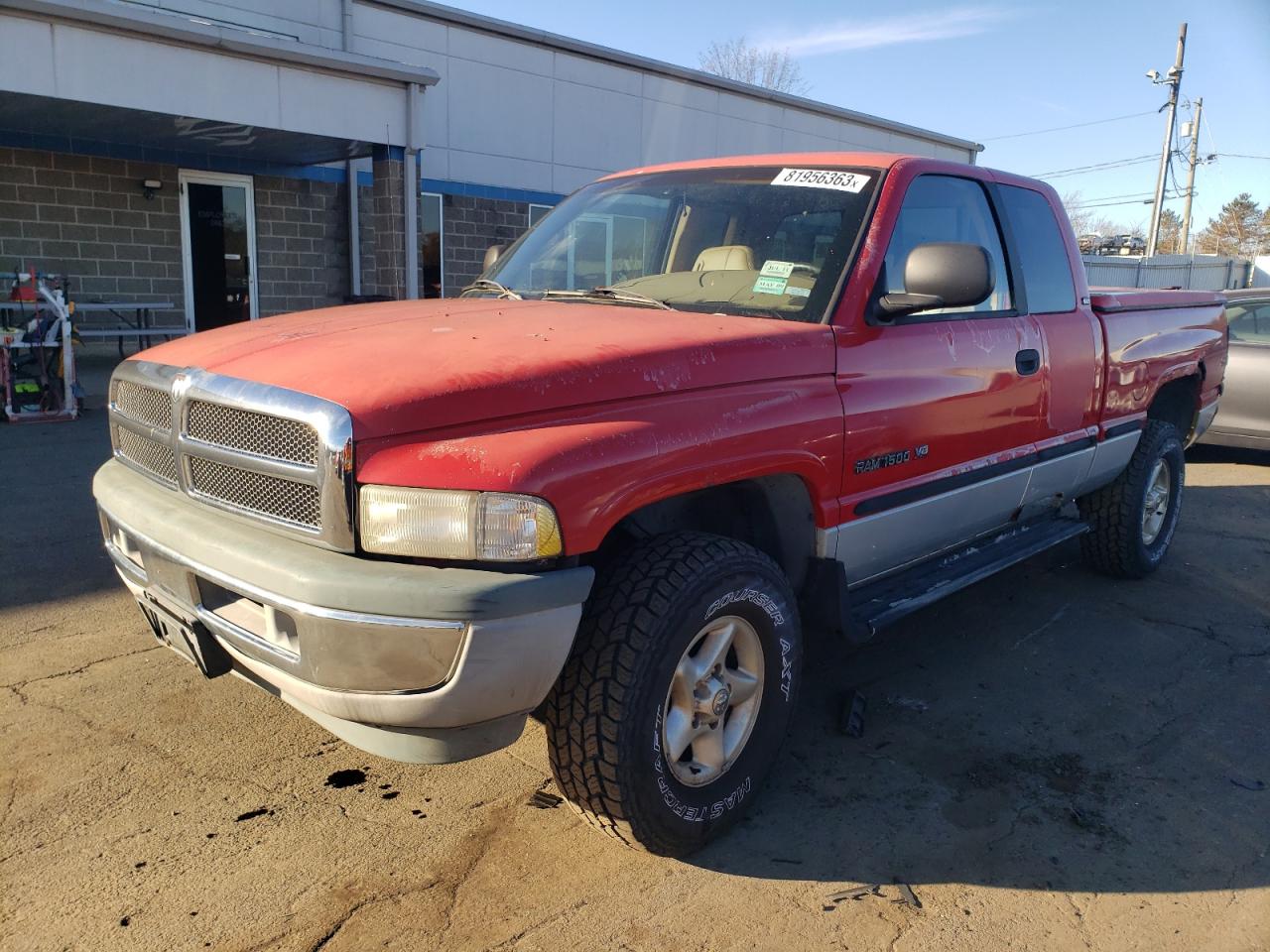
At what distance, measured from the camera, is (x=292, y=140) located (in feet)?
39.2

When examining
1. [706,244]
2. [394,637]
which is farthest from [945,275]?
[394,637]

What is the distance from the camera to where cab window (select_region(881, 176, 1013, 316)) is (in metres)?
3.49

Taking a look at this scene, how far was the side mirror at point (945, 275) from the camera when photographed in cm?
316

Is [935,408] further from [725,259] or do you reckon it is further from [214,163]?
[214,163]

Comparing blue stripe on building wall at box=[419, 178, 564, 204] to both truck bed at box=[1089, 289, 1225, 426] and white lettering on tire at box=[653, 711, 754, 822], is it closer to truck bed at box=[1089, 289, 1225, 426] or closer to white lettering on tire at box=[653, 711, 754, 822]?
truck bed at box=[1089, 289, 1225, 426]

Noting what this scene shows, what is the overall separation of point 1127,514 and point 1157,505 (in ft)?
1.82

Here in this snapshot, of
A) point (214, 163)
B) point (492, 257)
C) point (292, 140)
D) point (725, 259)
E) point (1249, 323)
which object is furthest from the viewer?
point (214, 163)

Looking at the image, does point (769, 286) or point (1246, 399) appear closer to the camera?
point (769, 286)

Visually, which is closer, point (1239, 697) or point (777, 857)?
point (777, 857)

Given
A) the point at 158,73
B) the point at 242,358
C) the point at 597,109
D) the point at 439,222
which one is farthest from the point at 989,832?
the point at 597,109

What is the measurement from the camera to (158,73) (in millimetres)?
9781

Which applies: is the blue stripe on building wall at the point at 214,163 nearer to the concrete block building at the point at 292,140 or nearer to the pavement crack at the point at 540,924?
the concrete block building at the point at 292,140

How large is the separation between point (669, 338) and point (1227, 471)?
822 centimetres

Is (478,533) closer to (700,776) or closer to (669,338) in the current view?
(669,338)
